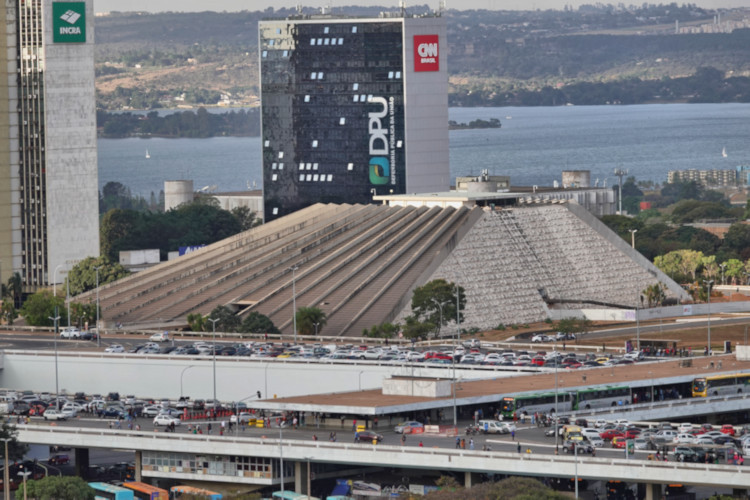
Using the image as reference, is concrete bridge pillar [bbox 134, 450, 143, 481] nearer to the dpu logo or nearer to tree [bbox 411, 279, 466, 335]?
tree [bbox 411, 279, 466, 335]

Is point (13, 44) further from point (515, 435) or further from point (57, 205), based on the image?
point (515, 435)

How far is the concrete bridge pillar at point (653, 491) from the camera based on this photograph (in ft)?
268

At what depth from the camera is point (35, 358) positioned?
130 meters

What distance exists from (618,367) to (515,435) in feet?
72.6

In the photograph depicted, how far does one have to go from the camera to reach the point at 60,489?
87.5 metres

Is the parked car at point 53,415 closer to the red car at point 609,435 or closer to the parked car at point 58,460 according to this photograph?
the parked car at point 58,460

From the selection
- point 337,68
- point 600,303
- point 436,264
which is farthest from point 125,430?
point 337,68

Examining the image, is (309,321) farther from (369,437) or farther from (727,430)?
(727,430)

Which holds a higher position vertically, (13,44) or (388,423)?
(13,44)

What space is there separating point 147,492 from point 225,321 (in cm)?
5514

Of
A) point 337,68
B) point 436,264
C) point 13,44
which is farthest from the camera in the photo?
point 337,68

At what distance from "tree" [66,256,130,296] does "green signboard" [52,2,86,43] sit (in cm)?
2449

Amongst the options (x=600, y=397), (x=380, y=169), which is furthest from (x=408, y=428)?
(x=380, y=169)

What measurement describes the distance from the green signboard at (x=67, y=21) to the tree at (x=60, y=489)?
102 m
